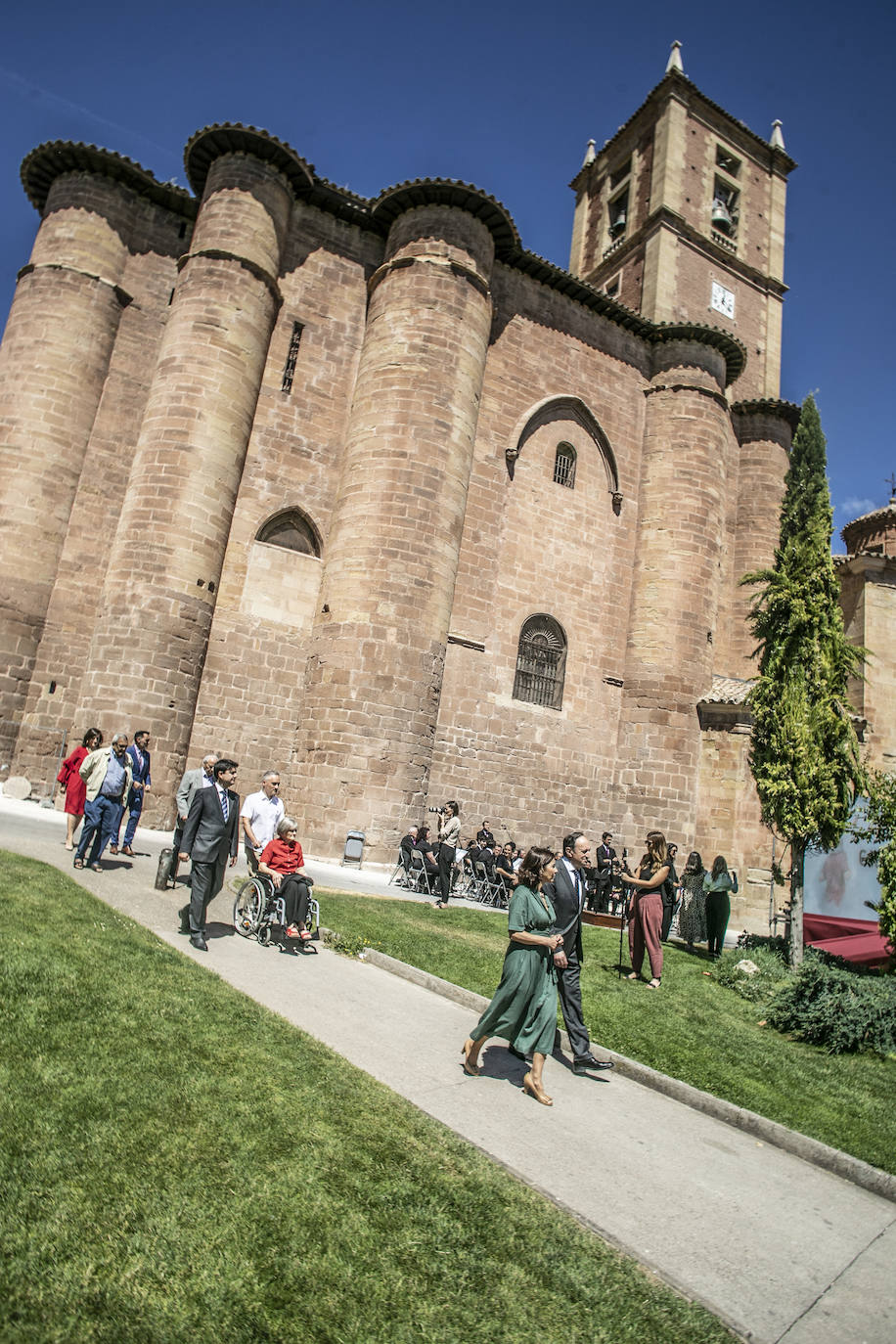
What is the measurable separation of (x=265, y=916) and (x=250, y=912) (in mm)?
250

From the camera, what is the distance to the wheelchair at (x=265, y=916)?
7637 millimetres

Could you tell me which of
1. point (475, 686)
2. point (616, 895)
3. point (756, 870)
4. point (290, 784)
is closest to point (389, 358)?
point (475, 686)

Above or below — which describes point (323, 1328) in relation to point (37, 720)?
below

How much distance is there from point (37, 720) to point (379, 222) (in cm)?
1369

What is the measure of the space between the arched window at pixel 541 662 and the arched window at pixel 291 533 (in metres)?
5.26

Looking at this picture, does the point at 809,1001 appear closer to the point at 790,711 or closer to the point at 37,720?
the point at 790,711

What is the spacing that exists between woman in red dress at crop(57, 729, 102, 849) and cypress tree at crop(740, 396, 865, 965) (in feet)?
31.7

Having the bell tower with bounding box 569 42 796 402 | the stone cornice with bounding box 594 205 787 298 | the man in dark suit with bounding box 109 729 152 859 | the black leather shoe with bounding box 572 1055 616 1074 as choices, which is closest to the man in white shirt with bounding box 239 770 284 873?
the man in dark suit with bounding box 109 729 152 859

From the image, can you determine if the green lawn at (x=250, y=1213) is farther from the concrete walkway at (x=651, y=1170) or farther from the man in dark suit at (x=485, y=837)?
the man in dark suit at (x=485, y=837)

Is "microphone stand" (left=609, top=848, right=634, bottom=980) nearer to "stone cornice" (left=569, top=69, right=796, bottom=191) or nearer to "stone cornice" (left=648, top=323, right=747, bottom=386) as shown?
"stone cornice" (left=648, top=323, right=747, bottom=386)

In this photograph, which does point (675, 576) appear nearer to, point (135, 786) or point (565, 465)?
point (565, 465)

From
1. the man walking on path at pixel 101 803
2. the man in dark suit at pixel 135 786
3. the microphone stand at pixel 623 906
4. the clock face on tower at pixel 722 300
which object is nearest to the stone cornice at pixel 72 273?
the man in dark suit at pixel 135 786

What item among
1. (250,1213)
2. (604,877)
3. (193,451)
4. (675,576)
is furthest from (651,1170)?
(675,576)

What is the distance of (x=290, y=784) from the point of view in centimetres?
1534
